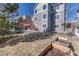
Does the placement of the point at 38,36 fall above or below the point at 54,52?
above

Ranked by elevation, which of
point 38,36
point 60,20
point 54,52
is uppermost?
point 60,20

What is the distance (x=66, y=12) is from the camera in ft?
4.98

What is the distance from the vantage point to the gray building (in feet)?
4.93

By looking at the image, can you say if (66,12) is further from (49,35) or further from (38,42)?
(38,42)

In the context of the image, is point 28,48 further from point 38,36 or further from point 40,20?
point 40,20

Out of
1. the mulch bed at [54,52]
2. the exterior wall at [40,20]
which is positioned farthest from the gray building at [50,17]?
the mulch bed at [54,52]

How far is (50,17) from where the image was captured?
59.8 inches

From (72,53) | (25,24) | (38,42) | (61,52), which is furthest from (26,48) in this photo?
(72,53)

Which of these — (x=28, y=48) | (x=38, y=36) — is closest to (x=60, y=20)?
(x=38, y=36)

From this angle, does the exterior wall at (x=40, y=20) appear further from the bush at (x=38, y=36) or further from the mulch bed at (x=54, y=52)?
the mulch bed at (x=54, y=52)

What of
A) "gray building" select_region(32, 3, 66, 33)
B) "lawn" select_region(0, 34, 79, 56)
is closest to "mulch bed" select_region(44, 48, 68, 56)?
"lawn" select_region(0, 34, 79, 56)

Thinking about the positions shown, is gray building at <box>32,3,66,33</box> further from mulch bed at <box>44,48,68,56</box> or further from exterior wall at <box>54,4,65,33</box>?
mulch bed at <box>44,48,68,56</box>

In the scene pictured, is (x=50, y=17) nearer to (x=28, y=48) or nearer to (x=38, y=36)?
(x=38, y=36)

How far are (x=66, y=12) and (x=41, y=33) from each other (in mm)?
322
